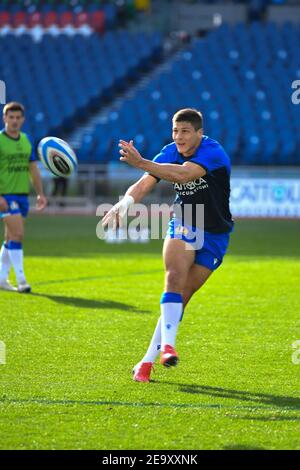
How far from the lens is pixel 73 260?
15.2m

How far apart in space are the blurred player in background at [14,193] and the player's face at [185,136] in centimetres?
491

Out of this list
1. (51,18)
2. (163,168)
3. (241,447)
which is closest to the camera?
(241,447)

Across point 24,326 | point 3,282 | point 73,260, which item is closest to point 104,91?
point 73,260

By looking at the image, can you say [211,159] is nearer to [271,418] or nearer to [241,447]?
[271,418]

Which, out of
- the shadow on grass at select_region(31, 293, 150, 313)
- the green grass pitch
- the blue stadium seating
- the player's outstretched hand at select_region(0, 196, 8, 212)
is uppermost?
the blue stadium seating

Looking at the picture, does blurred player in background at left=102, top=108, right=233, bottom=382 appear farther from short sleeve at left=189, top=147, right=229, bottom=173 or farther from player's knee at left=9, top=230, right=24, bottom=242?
player's knee at left=9, top=230, right=24, bottom=242

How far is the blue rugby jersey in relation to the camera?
7164 millimetres

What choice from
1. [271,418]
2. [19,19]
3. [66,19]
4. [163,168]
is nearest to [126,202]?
[163,168]

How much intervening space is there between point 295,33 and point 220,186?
23.0m

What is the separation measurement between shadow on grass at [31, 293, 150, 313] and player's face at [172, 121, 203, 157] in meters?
3.61

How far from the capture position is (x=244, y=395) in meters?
6.59

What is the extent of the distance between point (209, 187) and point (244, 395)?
1663 mm

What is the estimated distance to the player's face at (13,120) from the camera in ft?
37.9

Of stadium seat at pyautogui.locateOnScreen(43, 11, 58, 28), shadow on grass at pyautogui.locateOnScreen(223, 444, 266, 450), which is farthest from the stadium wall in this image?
shadow on grass at pyautogui.locateOnScreen(223, 444, 266, 450)
